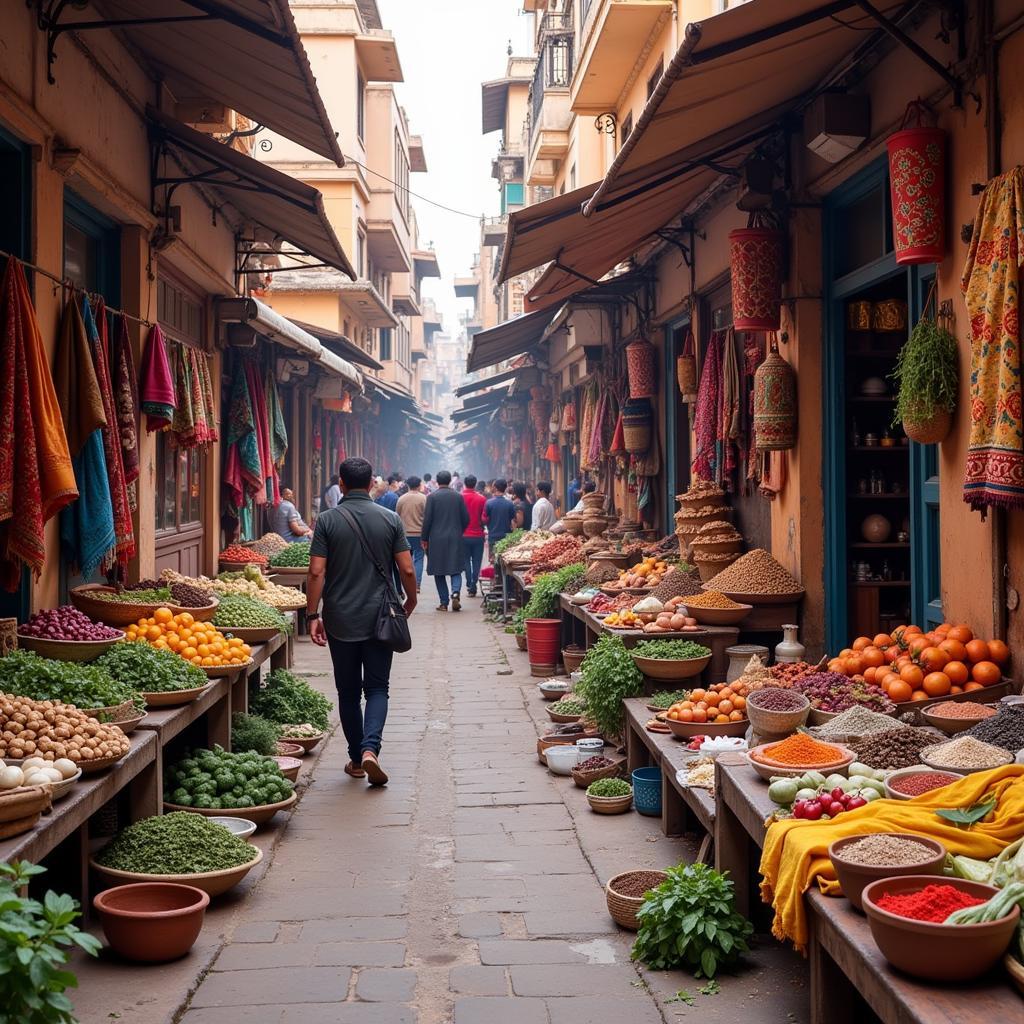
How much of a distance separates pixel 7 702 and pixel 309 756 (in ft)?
12.8

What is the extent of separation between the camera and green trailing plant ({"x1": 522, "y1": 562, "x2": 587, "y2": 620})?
1270cm

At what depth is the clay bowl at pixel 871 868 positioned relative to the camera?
3420mm

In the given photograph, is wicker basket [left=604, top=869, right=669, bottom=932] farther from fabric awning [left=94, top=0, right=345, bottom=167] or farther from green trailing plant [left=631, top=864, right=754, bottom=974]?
fabric awning [left=94, top=0, right=345, bottom=167]

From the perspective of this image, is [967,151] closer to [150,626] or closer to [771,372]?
[771,372]

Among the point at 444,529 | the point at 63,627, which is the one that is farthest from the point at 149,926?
the point at 444,529

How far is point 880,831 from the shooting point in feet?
12.5

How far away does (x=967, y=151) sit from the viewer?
589 cm

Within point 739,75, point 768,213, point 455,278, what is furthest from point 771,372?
point 455,278

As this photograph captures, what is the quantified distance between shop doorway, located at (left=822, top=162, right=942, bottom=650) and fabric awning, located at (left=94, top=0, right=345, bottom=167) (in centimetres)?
346

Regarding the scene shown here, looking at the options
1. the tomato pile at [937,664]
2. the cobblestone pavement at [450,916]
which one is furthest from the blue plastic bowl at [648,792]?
the tomato pile at [937,664]

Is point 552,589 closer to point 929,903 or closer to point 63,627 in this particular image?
point 63,627

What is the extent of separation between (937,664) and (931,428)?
3.84 feet

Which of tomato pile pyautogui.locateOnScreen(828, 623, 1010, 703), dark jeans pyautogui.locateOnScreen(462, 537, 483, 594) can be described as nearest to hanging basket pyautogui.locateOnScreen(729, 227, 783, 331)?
tomato pile pyautogui.locateOnScreen(828, 623, 1010, 703)

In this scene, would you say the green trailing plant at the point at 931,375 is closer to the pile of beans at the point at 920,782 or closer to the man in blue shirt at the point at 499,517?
the pile of beans at the point at 920,782
